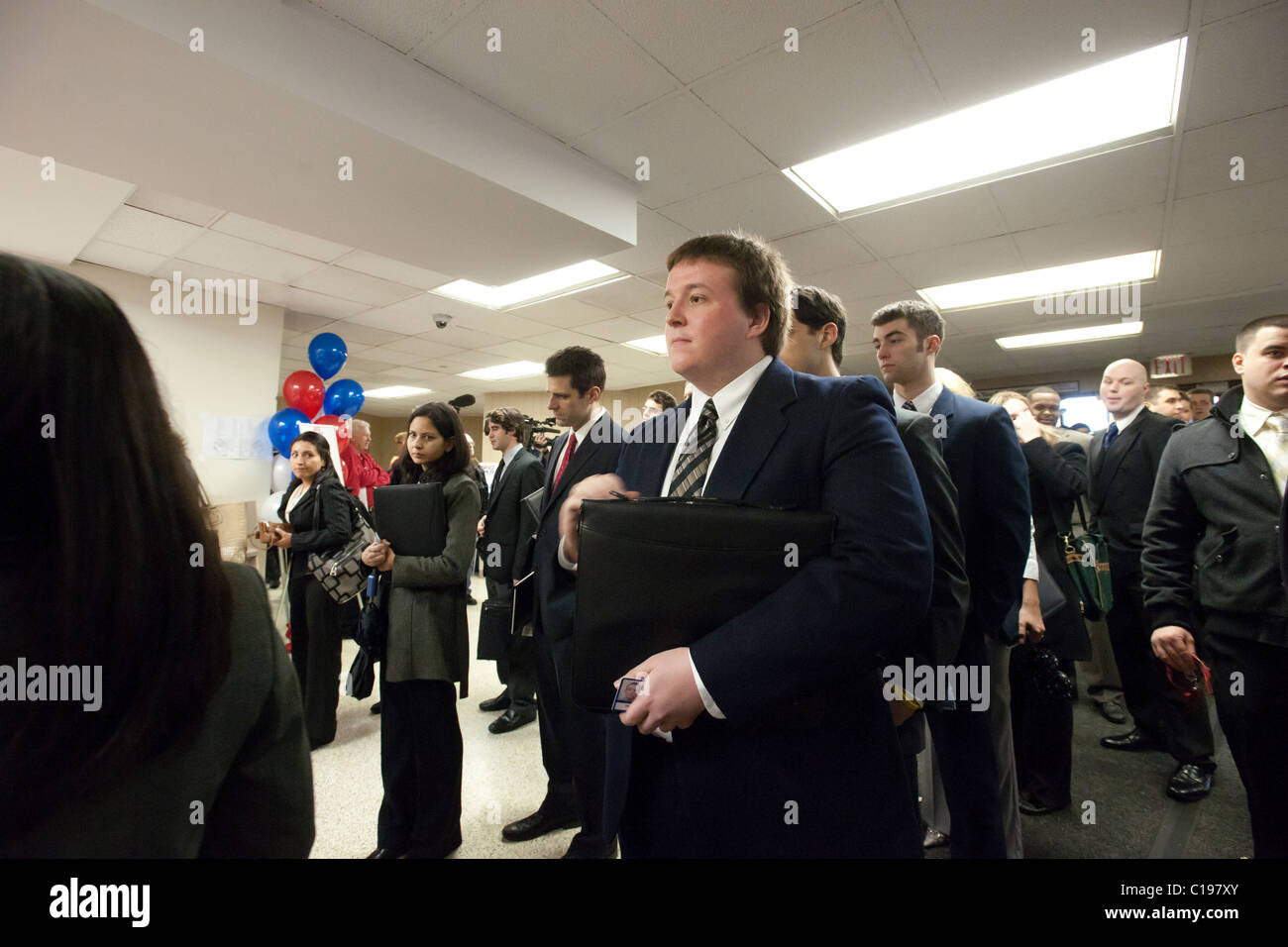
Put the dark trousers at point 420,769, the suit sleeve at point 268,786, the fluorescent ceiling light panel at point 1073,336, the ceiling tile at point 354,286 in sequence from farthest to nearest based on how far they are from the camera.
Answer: the fluorescent ceiling light panel at point 1073,336 < the ceiling tile at point 354,286 < the dark trousers at point 420,769 < the suit sleeve at point 268,786

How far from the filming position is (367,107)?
2412 millimetres

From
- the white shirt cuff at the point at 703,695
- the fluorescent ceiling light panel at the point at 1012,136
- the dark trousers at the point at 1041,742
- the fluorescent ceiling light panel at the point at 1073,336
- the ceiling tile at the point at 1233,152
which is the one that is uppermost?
the fluorescent ceiling light panel at the point at 1012,136

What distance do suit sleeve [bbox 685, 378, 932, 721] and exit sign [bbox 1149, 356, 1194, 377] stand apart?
31.1 ft

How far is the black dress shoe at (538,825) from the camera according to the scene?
204cm

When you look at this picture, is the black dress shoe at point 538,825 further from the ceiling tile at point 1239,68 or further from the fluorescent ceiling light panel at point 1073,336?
the fluorescent ceiling light panel at point 1073,336

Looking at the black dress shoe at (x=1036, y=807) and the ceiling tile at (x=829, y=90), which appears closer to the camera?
the black dress shoe at (x=1036, y=807)

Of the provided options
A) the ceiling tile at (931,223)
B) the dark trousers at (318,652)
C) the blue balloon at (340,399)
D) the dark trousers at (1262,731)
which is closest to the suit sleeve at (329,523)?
the dark trousers at (318,652)

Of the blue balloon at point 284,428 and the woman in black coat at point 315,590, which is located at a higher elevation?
the blue balloon at point 284,428

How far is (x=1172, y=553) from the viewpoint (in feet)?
5.62

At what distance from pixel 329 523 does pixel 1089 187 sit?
457cm

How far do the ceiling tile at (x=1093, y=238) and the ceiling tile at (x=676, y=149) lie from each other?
7.58 feet

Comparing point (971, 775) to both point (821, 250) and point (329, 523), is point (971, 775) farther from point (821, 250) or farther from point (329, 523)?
point (821, 250)

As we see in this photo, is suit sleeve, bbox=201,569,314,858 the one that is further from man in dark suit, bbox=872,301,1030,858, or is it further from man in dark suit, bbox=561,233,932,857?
man in dark suit, bbox=872,301,1030,858

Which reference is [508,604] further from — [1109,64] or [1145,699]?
[1109,64]
